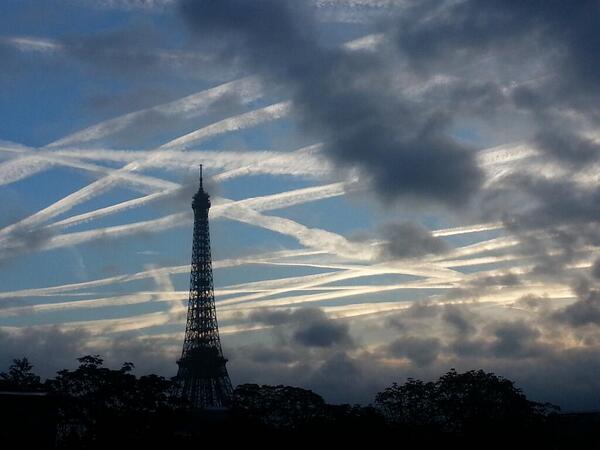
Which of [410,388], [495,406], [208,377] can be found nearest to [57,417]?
[410,388]

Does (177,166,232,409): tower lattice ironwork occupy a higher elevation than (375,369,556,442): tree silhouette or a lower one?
higher

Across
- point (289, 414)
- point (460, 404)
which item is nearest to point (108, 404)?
point (289, 414)

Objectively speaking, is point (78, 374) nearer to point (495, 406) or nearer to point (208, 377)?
point (495, 406)

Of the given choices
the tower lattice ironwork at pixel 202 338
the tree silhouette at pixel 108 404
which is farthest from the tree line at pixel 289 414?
the tower lattice ironwork at pixel 202 338

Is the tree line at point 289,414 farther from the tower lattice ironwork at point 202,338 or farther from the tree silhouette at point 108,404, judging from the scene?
the tower lattice ironwork at point 202,338

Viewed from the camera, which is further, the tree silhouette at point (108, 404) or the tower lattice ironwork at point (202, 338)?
the tower lattice ironwork at point (202, 338)

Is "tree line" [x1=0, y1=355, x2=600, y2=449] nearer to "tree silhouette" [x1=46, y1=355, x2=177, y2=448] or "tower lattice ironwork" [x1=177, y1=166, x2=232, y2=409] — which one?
"tree silhouette" [x1=46, y1=355, x2=177, y2=448]

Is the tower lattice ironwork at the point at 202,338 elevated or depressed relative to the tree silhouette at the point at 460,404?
elevated

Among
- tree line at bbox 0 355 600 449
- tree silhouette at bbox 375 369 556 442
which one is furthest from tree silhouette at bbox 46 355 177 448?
tree silhouette at bbox 375 369 556 442
